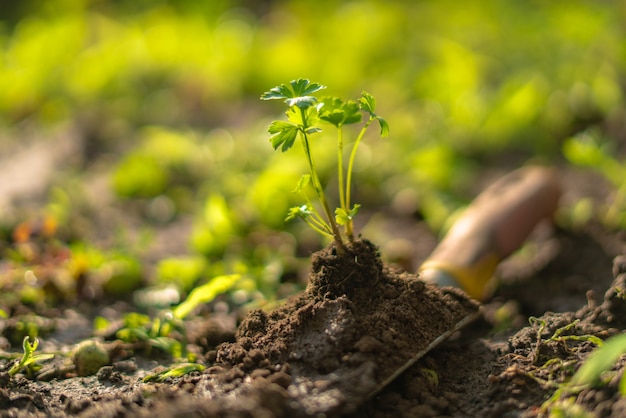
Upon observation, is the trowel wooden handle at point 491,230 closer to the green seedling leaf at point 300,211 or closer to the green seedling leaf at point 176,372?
the green seedling leaf at point 300,211

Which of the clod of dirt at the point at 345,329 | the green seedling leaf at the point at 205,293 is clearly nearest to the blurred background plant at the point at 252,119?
the green seedling leaf at the point at 205,293

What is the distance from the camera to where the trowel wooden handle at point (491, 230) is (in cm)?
239

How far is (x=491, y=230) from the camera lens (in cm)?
259

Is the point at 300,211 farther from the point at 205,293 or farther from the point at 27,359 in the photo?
the point at 27,359

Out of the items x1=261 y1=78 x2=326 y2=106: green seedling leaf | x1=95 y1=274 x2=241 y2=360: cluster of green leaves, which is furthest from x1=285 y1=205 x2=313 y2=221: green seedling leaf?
x1=95 y1=274 x2=241 y2=360: cluster of green leaves

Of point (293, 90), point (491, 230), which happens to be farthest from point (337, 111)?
point (491, 230)

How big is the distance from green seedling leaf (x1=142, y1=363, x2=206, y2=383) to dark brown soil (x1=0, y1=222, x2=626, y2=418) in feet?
0.05

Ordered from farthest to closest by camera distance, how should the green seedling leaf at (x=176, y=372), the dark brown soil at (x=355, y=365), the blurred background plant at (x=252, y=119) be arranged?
the blurred background plant at (x=252, y=119), the green seedling leaf at (x=176, y=372), the dark brown soil at (x=355, y=365)

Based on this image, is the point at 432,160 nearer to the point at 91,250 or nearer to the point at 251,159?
the point at 251,159

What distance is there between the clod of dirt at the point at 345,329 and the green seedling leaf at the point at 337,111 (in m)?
0.35

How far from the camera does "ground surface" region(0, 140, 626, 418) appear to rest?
1.67 metres

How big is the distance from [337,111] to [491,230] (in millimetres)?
985

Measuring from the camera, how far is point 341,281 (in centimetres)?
194

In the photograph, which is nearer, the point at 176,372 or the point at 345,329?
the point at 345,329
